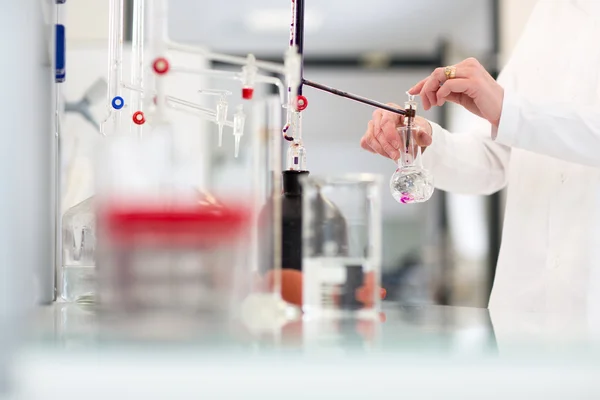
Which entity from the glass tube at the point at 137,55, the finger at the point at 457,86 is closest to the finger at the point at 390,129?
the finger at the point at 457,86

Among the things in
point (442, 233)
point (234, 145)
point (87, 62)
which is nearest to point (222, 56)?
point (234, 145)

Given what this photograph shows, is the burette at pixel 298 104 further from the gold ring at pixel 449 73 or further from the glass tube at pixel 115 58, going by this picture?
the glass tube at pixel 115 58

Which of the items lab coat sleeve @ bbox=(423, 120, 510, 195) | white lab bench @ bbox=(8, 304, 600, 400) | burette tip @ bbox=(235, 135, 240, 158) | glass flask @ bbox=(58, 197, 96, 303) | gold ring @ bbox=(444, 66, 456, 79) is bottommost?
white lab bench @ bbox=(8, 304, 600, 400)

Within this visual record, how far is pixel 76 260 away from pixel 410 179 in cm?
53

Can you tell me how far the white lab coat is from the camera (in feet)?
4.56

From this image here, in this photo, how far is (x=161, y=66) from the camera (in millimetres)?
716

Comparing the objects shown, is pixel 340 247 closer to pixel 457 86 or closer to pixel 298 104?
pixel 298 104

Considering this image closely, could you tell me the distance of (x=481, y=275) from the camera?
4281 millimetres

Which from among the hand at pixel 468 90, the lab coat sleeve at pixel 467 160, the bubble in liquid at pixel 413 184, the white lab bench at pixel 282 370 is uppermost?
the hand at pixel 468 90

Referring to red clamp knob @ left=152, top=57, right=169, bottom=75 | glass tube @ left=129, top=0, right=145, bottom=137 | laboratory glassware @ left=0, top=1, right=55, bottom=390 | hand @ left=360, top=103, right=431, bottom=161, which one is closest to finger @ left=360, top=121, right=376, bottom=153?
hand @ left=360, top=103, right=431, bottom=161

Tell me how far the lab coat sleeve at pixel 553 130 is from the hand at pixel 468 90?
1.4 inches

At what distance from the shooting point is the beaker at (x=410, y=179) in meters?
1.11

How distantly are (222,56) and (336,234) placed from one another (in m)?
0.23

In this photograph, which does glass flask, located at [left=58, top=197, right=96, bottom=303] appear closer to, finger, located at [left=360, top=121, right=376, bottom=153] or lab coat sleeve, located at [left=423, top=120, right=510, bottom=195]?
finger, located at [left=360, top=121, right=376, bottom=153]
